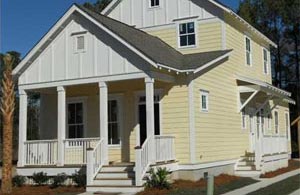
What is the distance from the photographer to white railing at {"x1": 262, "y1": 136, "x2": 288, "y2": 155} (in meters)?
23.8

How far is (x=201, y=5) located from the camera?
22875 mm

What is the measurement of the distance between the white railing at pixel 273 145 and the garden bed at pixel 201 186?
Answer: 339 centimetres

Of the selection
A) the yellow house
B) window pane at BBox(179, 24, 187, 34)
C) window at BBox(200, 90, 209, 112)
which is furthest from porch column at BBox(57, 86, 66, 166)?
window pane at BBox(179, 24, 187, 34)

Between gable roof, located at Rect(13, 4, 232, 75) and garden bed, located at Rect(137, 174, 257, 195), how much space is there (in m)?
4.15

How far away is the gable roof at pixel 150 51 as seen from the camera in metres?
17.8

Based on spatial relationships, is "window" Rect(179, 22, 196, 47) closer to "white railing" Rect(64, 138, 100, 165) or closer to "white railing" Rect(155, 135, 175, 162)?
"white railing" Rect(155, 135, 175, 162)

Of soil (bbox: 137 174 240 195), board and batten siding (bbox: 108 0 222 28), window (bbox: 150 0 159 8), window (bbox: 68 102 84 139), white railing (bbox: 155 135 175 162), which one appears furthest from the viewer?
window (bbox: 150 0 159 8)

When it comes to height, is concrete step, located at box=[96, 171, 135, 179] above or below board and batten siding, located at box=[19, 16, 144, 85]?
below

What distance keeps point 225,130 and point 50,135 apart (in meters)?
8.01

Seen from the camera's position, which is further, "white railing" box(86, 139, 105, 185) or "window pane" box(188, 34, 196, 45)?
"window pane" box(188, 34, 196, 45)

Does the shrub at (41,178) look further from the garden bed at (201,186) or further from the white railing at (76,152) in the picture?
the garden bed at (201,186)

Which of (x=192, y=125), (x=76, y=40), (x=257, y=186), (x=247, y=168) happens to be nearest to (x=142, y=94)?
(x=192, y=125)

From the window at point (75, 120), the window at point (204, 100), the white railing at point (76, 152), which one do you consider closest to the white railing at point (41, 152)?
the white railing at point (76, 152)

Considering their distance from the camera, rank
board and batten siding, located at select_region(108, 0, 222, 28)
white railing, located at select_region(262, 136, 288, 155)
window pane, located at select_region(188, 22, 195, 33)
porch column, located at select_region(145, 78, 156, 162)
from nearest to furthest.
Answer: porch column, located at select_region(145, 78, 156, 162)
board and batten siding, located at select_region(108, 0, 222, 28)
window pane, located at select_region(188, 22, 195, 33)
white railing, located at select_region(262, 136, 288, 155)
